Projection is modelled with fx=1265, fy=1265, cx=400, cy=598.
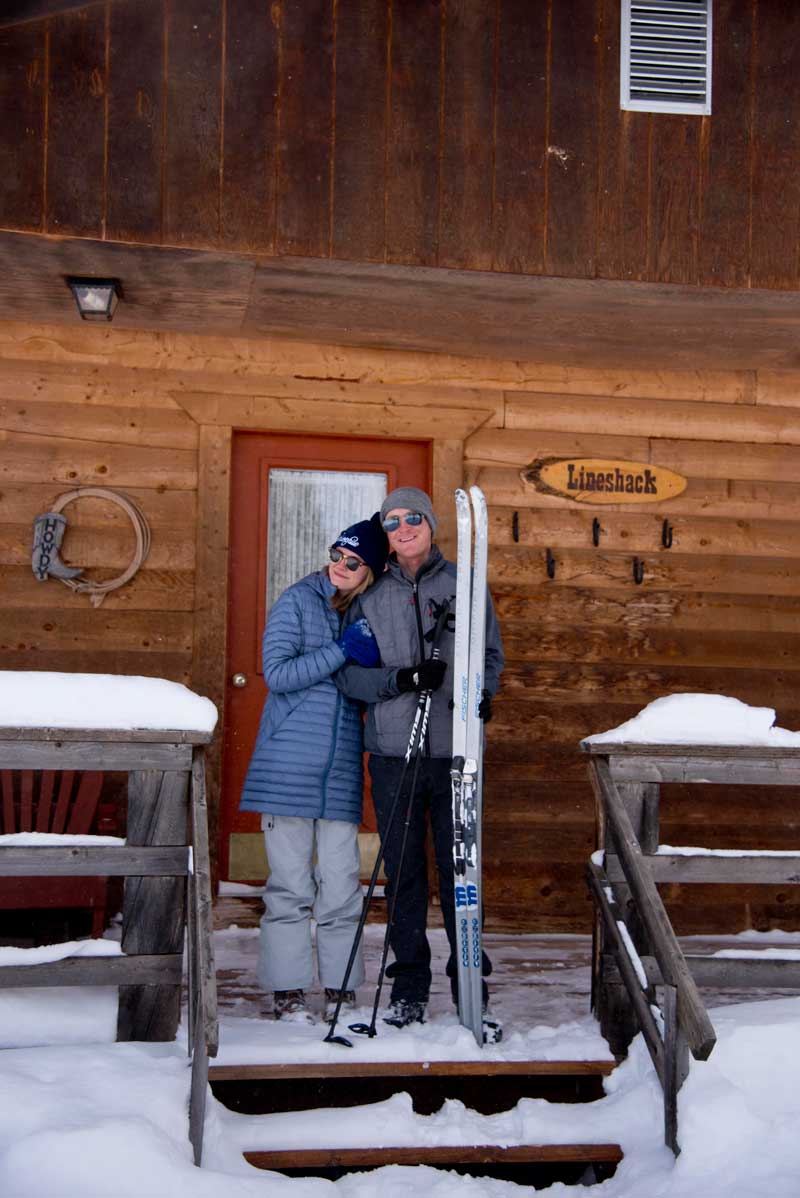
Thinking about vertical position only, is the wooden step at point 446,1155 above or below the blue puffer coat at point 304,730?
below

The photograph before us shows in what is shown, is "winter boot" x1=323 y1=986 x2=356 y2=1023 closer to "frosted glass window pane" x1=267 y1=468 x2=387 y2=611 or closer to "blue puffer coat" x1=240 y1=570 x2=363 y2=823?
"blue puffer coat" x1=240 y1=570 x2=363 y2=823

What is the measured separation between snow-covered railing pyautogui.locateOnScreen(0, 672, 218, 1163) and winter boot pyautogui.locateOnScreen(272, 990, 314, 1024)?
393 millimetres

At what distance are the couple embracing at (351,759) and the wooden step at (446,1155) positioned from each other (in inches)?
18.2

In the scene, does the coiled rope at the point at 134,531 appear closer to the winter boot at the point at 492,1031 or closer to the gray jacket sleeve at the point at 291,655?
the gray jacket sleeve at the point at 291,655

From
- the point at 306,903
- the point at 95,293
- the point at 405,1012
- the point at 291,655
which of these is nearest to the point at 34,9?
the point at 95,293

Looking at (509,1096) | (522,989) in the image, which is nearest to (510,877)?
(522,989)

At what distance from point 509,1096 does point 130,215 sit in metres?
3.17

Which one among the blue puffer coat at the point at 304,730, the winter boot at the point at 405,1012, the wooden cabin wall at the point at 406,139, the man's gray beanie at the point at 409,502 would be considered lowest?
the winter boot at the point at 405,1012

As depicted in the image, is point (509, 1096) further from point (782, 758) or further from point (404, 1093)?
point (782, 758)

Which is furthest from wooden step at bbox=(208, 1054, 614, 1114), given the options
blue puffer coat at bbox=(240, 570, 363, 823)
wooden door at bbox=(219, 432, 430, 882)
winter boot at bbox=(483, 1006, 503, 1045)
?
wooden door at bbox=(219, 432, 430, 882)

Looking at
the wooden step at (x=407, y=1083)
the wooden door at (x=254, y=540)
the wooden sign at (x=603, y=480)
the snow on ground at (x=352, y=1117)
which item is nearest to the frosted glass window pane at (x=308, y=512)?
the wooden door at (x=254, y=540)

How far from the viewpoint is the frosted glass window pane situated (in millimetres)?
5621

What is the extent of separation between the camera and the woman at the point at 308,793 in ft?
12.9

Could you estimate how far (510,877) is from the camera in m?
5.64
